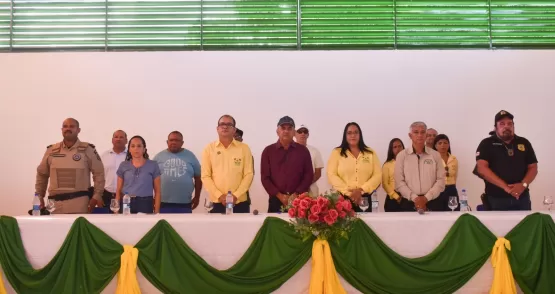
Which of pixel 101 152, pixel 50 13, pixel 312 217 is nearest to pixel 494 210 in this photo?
pixel 312 217

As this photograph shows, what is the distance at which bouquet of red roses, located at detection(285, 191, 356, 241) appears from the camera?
3713mm

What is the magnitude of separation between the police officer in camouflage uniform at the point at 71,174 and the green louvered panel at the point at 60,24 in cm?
218

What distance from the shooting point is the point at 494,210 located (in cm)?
462

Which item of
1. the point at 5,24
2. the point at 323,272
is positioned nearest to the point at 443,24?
the point at 323,272

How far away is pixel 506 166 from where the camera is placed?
4.59 metres

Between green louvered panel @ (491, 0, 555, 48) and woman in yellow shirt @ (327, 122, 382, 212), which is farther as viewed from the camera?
green louvered panel @ (491, 0, 555, 48)

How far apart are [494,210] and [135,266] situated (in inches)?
110

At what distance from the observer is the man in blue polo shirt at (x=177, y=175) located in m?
5.08

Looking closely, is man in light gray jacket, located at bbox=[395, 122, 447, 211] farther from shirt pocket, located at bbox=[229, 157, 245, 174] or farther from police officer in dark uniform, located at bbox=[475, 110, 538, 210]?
shirt pocket, located at bbox=[229, 157, 245, 174]

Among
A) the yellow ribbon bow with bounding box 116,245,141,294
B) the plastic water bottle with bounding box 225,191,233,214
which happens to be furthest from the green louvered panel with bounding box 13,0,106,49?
the yellow ribbon bow with bounding box 116,245,141,294

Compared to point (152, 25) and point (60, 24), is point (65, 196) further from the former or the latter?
point (60, 24)

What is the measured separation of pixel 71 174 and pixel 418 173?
2.88 m

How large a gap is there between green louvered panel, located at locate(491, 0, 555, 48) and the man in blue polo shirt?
384cm

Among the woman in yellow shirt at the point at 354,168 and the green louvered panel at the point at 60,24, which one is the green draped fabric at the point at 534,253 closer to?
the woman in yellow shirt at the point at 354,168
